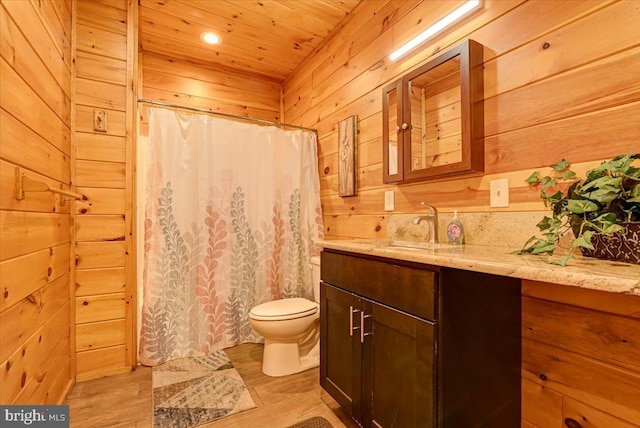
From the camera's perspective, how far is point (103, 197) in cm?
193

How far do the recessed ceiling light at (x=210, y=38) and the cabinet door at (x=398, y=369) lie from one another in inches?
100

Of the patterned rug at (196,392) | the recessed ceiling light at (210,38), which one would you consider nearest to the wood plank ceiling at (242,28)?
the recessed ceiling light at (210,38)

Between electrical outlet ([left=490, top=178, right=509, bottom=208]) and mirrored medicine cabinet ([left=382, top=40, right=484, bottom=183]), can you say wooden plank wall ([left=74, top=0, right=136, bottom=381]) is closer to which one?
mirrored medicine cabinet ([left=382, top=40, right=484, bottom=183])

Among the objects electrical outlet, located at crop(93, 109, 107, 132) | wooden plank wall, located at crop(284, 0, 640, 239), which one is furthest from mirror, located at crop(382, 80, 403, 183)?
electrical outlet, located at crop(93, 109, 107, 132)

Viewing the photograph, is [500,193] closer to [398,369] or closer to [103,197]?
[398,369]

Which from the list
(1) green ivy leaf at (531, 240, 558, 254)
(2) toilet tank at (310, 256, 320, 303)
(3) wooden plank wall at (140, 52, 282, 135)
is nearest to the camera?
(1) green ivy leaf at (531, 240, 558, 254)

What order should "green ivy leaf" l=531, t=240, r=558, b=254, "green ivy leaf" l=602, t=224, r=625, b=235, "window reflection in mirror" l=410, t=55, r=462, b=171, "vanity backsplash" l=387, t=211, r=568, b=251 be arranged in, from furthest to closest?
"window reflection in mirror" l=410, t=55, r=462, b=171
"vanity backsplash" l=387, t=211, r=568, b=251
"green ivy leaf" l=531, t=240, r=558, b=254
"green ivy leaf" l=602, t=224, r=625, b=235

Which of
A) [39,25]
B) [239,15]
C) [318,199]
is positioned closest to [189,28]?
[239,15]

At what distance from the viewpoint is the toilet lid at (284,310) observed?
6.03 ft

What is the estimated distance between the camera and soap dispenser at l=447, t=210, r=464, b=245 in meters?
1.40

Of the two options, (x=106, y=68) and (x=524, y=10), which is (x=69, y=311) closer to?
(x=106, y=68)

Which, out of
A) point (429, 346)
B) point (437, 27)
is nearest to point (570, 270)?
point (429, 346)

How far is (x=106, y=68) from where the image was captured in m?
1.95

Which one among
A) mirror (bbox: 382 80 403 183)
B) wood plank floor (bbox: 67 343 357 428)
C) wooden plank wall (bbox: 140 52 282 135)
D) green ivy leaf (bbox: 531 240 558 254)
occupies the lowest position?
wood plank floor (bbox: 67 343 357 428)
